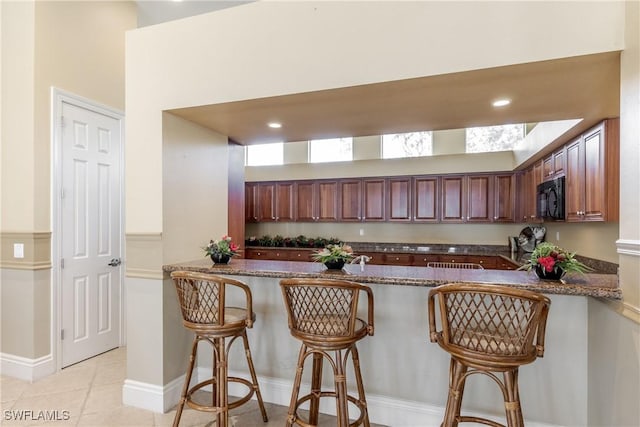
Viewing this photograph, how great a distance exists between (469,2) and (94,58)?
352cm

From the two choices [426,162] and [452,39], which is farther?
[426,162]

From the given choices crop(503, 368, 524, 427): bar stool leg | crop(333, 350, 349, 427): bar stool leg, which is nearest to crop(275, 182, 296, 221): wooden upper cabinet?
crop(333, 350, 349, 427): bar stool leg

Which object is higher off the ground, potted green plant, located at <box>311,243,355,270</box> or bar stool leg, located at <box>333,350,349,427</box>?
potted green plant, located at <box>311,243,355,270</box>

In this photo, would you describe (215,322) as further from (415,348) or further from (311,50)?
(311,50)

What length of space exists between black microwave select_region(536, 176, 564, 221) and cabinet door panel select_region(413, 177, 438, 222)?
175 centimetres

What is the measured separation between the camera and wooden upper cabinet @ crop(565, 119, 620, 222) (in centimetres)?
275

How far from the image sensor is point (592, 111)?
2518 mm

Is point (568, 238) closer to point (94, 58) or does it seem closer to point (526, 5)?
point (526, 5)

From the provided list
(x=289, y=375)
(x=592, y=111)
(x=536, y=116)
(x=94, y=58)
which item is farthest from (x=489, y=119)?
(x=94, y=58)

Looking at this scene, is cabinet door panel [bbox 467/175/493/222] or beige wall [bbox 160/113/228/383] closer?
beige wall [bbox 160/113/228/383]

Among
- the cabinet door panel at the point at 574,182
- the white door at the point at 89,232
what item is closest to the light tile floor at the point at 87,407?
the white door at the point at 89,232

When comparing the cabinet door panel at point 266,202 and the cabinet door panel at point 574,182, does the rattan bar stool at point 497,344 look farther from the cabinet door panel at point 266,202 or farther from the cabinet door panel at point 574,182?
the cabinet door panel at point 266,202

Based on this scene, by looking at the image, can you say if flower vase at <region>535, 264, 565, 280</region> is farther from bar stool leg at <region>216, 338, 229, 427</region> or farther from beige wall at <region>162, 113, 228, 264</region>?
beige wall at <region>162, 113, 228, 264</region>

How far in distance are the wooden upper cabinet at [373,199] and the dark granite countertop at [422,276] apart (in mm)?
3851
